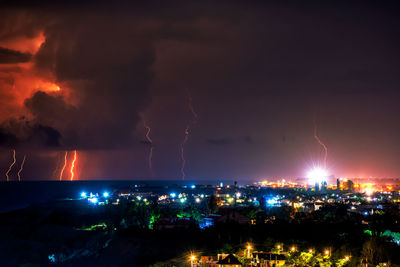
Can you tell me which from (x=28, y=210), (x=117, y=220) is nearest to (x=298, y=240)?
(x=117, y=220)

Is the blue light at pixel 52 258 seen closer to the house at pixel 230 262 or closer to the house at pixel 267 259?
the house at pixel 230 262

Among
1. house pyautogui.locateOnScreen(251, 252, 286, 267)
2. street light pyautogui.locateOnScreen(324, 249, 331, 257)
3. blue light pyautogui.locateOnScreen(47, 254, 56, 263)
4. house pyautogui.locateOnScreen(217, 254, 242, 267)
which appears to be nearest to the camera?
house pyautogui.locateOnScreen(217, 254, 242, 267)

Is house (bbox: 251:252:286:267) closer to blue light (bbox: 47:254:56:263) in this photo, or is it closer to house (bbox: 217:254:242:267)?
house (bbox: 217:254:242:267)

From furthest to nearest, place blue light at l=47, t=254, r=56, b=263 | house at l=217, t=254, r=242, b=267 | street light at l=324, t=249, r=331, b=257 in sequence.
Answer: blue light at l=47, t=254, r=56, b=263
street light at l=324, t=249, r=331, b=257
house at l=217, t=254, r=242, b=267

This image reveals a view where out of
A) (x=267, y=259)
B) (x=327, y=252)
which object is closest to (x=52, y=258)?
(x=267, y=259)

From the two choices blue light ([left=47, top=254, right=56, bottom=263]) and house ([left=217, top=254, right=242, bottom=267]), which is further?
blue light ([left=47, top=254, right=56, bottom=263])

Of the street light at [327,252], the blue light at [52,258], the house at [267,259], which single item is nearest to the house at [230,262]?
the house at [267,259]

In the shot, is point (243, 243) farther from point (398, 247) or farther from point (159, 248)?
point (398, 247)

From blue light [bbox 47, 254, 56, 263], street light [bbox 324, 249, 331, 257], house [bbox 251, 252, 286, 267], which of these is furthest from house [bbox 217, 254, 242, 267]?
blue light [bbox 47, 254, 56, 263]
